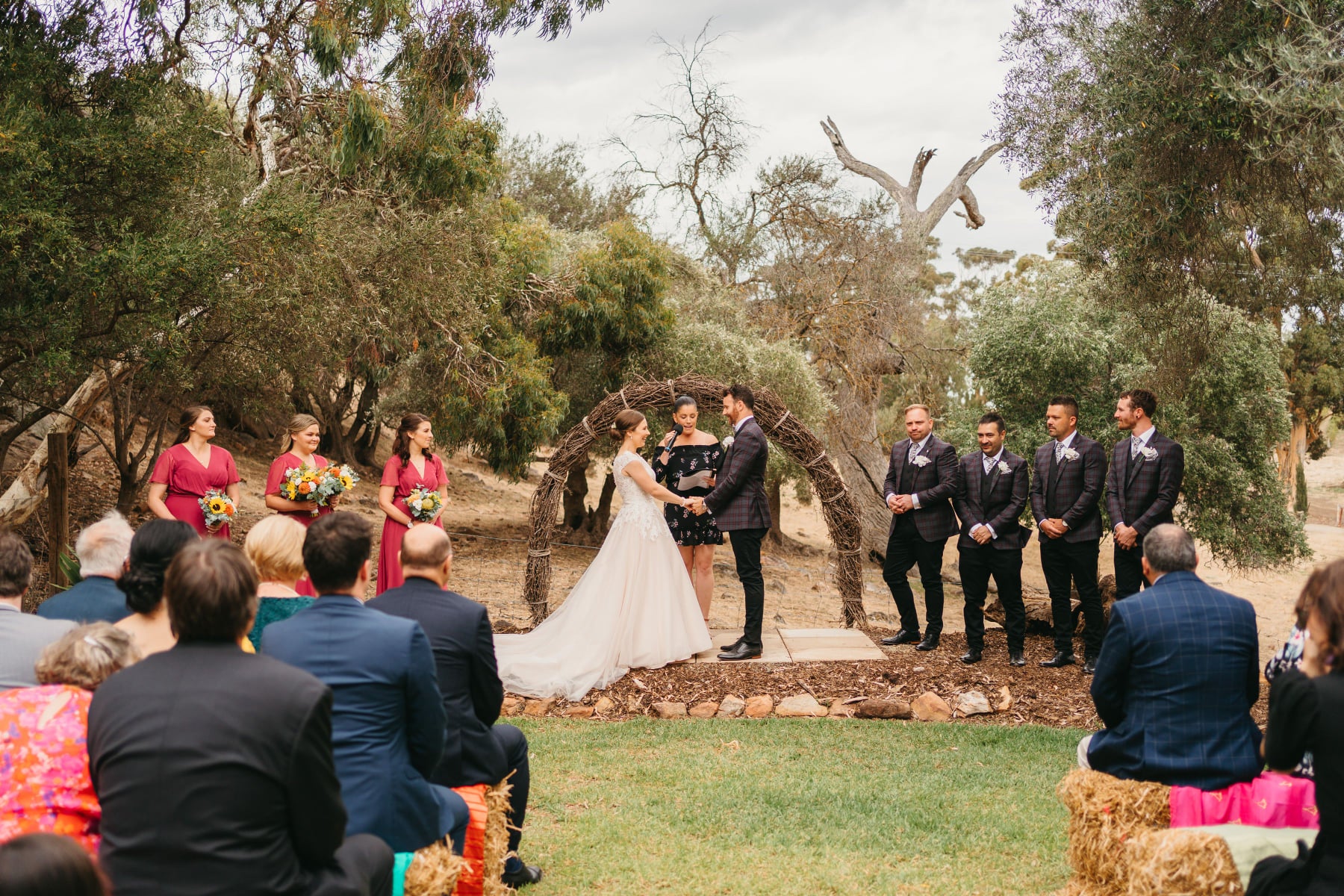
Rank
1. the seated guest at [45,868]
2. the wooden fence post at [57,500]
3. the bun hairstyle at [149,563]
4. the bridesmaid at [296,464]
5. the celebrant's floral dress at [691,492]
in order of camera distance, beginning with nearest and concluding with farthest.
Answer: the seated guest at [45,868] → the bun hairstyle at [149,563] → the bridesmaid at [296,464] → the celebrant's floral dress at [691,492] → the wooden fence post at [57,500]

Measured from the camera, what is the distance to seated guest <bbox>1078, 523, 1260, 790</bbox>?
3836mm

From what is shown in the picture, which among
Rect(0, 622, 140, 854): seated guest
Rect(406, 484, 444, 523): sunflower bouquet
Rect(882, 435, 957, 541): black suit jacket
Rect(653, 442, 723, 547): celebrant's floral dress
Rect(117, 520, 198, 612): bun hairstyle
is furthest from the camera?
Rect(653, 442, 723, 547): celebrant's floral dress

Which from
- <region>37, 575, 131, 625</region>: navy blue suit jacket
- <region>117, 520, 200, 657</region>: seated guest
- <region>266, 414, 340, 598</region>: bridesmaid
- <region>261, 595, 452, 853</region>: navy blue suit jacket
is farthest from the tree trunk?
<region>261, 595, 452, 853</region>: navy blue suit jacket

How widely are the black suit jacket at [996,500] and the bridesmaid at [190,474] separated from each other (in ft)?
19.4

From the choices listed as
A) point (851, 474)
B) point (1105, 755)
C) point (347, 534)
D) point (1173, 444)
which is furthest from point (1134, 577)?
point (851, 474)

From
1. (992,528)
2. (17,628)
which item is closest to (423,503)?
(17,628)

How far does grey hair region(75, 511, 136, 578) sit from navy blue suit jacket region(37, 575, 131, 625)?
0.19 ft

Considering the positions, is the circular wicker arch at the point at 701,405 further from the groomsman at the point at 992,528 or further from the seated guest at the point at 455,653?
the seated guest at the point at 455,653

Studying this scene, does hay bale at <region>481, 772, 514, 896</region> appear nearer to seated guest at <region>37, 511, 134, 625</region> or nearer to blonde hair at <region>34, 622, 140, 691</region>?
blonde hair at <region>34, 622, 140, 691</region>

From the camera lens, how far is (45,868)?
159 centimetres

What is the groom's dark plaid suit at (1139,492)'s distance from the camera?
769 cm

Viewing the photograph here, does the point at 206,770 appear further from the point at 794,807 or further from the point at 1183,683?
the point at 794,807

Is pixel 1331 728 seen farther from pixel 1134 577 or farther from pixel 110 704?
pixel 1134 577

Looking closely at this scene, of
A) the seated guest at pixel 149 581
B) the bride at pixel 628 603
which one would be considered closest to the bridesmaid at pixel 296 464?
the bride at pixel 628 603
